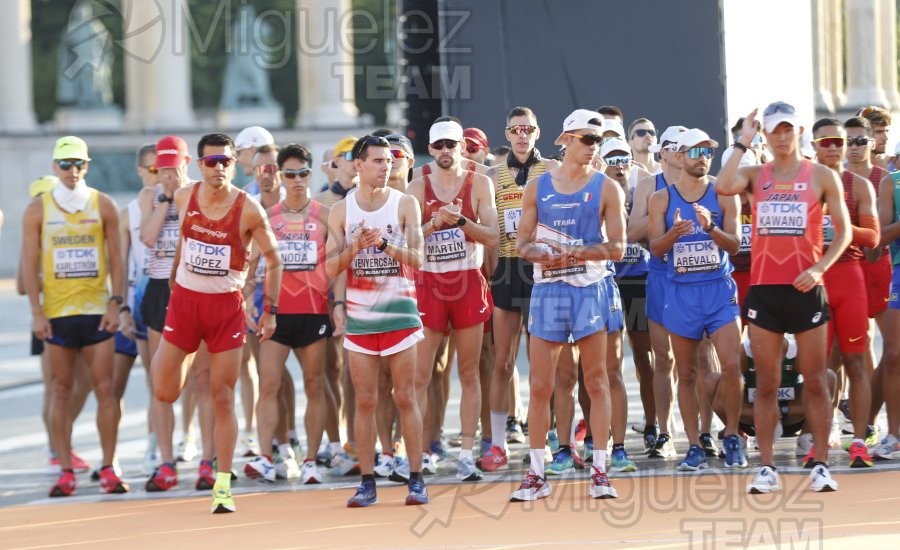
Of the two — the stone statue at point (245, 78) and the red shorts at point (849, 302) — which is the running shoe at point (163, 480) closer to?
the red shorts at point (849, 302)

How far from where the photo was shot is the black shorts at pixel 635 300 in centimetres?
1169

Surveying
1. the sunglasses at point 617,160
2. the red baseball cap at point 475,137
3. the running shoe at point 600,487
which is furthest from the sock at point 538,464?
the red baseball cap at point 475,137

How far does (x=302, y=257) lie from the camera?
37.1ft

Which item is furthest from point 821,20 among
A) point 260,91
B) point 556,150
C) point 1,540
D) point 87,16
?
point 1,540

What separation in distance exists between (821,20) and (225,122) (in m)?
19.0

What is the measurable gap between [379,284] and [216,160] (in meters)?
1.36

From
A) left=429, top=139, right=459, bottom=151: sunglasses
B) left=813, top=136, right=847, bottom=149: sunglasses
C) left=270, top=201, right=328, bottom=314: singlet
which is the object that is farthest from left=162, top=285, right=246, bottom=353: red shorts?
left=813, top=136, right=847, bottom=149: sunglasses

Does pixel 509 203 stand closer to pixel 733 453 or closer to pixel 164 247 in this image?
pixel 733 453

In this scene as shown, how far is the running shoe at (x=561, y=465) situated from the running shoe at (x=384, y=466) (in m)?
1.14

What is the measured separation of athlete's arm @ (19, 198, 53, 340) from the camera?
11.3 metres

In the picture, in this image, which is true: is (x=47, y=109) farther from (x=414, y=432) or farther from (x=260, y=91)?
(x=414, y=432)

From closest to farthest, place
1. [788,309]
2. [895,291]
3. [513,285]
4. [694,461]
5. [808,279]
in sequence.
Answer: [808,279] < [788,309] < [694,461] < [895,291] < [513,285]

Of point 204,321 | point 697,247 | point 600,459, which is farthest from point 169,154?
point 600,459

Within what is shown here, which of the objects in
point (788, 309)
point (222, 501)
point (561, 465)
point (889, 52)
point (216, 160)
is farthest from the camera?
point (889, 52)
